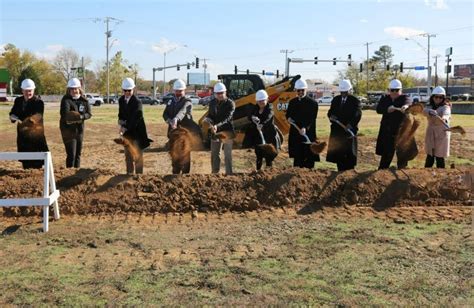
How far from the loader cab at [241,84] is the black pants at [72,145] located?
Result: 24.8 ft

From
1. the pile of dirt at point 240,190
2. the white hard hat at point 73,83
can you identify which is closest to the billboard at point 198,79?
the white hard hat at point 73,83

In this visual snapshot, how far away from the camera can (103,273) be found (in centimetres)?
493

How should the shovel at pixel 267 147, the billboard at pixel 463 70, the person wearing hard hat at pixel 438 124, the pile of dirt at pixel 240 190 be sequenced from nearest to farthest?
1. the pile of dirt at pixel 240 190
2. the shovel at pixel 267 147
3. the person wearing hard hat at pixel 438 124
4. the billboard at pixel 463 70

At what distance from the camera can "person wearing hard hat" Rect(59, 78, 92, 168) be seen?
8.17m

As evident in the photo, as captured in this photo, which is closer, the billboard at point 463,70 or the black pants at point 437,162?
the black pants at point 437,162

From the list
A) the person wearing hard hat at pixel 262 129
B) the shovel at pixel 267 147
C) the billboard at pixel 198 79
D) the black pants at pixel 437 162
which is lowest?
the black pants at pixel 437 162

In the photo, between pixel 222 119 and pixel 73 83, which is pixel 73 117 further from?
pixel 222 119

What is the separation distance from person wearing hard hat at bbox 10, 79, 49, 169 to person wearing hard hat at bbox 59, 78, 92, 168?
343 millimetres

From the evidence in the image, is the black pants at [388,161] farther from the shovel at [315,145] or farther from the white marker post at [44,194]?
the white marker post at [44,194]

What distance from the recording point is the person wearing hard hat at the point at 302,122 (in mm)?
8375

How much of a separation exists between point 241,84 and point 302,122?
7402 mm

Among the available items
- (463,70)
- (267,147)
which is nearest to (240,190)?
(267,147)

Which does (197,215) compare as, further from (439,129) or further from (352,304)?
(439,129)

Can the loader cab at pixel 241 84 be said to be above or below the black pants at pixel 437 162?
above
